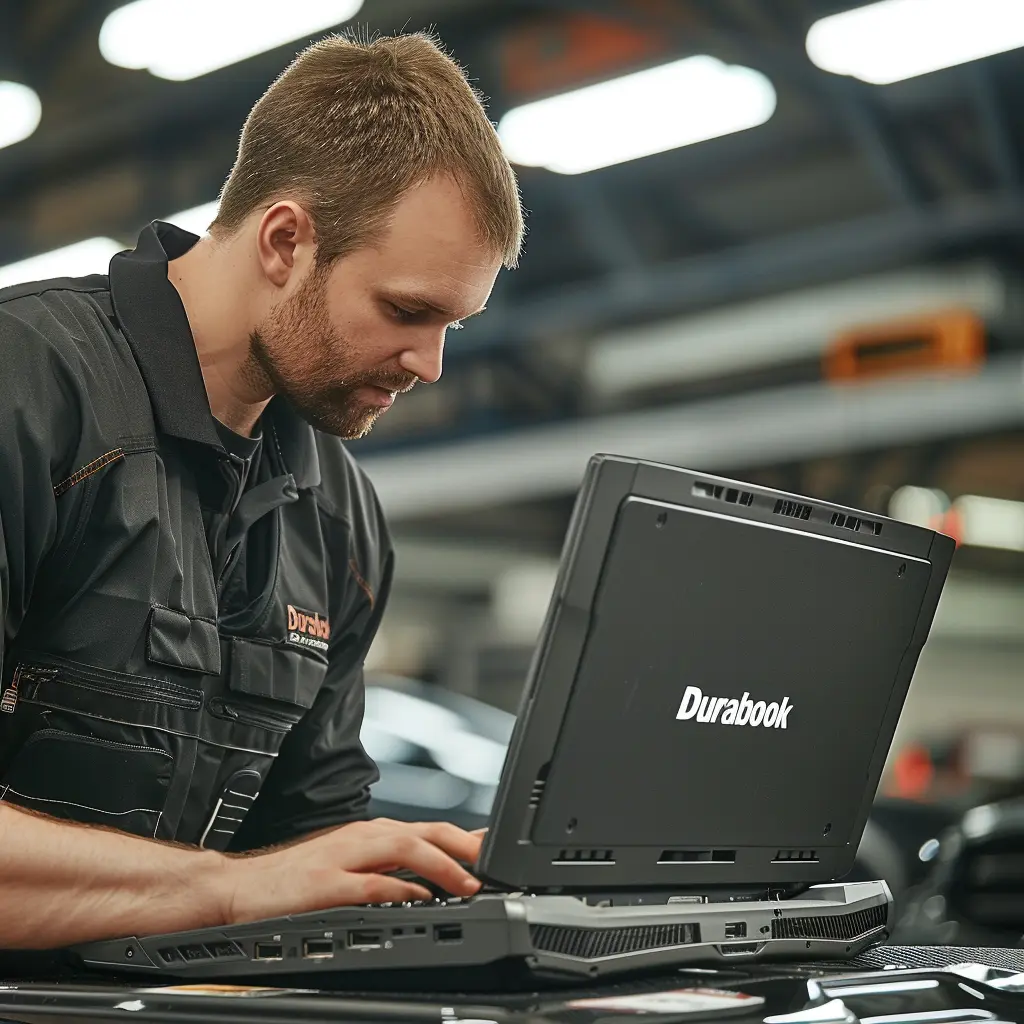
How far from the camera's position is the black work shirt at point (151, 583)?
1069 mm

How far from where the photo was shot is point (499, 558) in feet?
34.2

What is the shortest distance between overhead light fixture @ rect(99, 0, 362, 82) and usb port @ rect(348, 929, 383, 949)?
3.13 metres

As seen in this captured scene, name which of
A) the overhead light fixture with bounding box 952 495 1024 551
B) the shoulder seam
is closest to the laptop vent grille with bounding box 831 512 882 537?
the shoulder seam

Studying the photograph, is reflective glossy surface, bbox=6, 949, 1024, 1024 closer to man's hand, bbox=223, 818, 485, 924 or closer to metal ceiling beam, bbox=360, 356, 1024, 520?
man's hand, bbox=223, 818, 485, 924

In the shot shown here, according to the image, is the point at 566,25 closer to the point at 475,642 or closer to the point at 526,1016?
the point at 526,1016

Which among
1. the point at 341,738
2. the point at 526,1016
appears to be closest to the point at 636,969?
the point at 526,1016

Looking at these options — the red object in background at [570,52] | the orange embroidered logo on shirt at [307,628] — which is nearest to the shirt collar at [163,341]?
the orange embroidered logo on shirt at [307,628]

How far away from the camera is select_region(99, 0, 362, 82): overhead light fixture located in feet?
→ 11.7

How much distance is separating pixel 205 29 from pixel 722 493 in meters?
3.24

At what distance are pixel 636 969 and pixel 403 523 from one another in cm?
824

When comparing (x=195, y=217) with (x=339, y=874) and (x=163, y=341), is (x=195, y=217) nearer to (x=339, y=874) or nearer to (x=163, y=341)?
(x=163, y=341)

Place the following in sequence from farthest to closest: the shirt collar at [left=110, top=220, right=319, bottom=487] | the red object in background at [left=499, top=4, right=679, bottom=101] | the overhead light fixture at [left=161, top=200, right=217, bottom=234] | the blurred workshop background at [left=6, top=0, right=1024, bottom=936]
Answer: the overhead light fixture at [left=161, top=200, right=217, bottom=234] < the red object in background at [left=499, top=4, right=679, bottom=101] < the blurred workshop background at [left=6, top=0, right=1024, bottom=936] < the shirt collar at [left=110, top=220, right=319, bottom=487]

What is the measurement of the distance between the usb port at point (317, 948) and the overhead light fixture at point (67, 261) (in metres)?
5.10

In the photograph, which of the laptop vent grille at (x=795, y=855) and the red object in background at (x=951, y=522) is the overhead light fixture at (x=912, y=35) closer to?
the laptop vent grille at (x=795, y=855)
